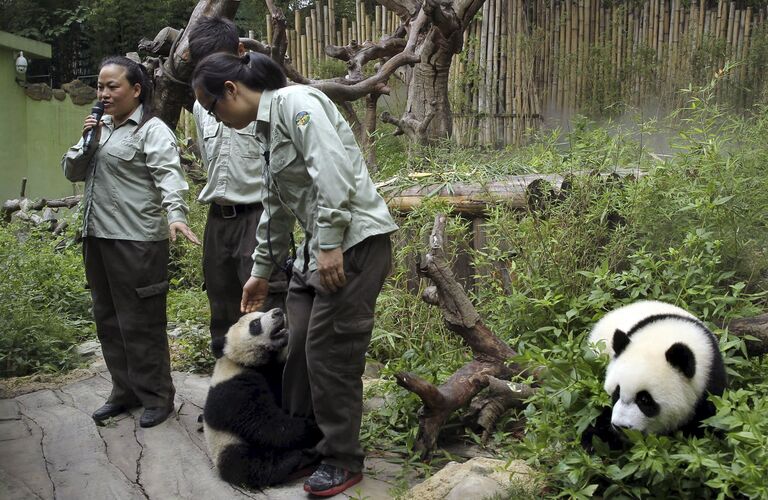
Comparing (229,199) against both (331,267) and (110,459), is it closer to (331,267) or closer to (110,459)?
(331,267)

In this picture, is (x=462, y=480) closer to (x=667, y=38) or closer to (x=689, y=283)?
(x=689, y=283)

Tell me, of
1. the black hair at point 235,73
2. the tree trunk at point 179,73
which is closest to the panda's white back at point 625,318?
the black hair at point 235,73

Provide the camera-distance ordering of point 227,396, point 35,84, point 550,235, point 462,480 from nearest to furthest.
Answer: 1. point 462,480
2. point 227,396
3. point 550,235
4. point 35,84

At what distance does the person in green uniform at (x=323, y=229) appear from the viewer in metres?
3.08

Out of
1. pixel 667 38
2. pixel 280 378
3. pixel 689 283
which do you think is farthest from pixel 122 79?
pixel 667 38

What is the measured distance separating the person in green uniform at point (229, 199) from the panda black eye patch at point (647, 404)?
1943mm

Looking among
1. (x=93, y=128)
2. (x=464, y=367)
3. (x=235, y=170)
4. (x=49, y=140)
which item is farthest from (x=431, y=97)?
(x=49, y=140)

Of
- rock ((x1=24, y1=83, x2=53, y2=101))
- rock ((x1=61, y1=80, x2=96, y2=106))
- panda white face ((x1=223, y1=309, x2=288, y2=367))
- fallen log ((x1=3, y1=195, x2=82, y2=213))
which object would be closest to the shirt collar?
panda white face ((x1=223, y1=309, x2=288, y2=367))

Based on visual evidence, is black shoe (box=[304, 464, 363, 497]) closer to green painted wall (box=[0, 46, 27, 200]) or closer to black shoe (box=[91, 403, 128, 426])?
black shoe (box=[91, 403, 128, 426])

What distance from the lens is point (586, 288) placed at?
14.3ft

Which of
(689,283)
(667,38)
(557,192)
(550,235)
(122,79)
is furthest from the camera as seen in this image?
(667,38)

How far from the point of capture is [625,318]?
11.3 feet

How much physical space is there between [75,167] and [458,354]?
7.74 ft

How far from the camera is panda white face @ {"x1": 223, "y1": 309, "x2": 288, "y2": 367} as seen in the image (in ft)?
12.0
